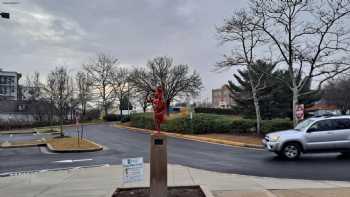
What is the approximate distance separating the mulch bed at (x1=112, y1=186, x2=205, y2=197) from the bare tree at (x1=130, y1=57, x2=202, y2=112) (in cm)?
5687

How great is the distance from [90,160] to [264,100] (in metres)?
31.3

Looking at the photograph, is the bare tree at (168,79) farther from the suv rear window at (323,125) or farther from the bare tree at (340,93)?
the suv rear window at (323,125)

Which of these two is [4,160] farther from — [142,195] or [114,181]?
[142,195]

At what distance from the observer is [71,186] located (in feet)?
36.4

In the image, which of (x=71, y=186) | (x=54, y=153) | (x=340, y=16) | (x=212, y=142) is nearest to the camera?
(x=71, y=186)

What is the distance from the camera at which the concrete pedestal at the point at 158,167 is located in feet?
27.8

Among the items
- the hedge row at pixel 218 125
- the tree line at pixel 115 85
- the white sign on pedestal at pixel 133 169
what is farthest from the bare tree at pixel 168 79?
the white sign on pedestal at pixel 133 169

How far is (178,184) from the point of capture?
10.7m

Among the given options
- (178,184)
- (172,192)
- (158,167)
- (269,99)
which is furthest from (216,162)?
(269,99)

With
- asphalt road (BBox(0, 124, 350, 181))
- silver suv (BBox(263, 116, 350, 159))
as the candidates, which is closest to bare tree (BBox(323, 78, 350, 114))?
silver suv (BBox(263, 116, 350, 159))

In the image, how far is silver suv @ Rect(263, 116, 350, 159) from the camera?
642 inches

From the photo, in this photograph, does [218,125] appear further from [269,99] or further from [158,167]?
[158,167]

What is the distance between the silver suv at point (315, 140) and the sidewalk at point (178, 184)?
4549 millimetres

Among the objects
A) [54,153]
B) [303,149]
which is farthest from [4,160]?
[303,149]
